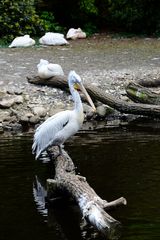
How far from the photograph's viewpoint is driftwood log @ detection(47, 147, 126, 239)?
5.22m

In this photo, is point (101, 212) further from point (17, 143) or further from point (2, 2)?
point (2, 2)

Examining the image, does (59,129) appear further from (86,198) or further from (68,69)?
(68,69)

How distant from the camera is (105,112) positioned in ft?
37.1

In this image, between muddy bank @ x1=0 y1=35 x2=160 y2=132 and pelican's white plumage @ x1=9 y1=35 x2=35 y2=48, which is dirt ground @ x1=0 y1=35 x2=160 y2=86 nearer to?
muddy bank @ x1=0 y1=35 x2=160 y2=132

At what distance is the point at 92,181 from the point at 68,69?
6505 mm

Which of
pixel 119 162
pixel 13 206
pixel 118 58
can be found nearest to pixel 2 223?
pixel 13 206

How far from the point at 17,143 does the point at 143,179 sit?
271 cm

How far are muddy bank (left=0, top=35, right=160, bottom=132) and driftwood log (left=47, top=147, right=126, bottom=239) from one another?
3964 millimetres

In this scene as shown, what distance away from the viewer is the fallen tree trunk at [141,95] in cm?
1109

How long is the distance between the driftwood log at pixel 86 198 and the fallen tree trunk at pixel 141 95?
389 cm

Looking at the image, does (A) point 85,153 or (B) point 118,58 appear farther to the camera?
(B) point 118,58

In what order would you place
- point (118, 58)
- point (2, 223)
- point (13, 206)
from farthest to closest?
point (118, 58) < point (13, 206) < point (2, 223)

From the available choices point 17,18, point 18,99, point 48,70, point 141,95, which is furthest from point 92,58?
point 141,95

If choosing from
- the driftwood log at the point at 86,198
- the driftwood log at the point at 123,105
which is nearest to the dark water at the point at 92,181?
the driftwood log at the point at 86,198
